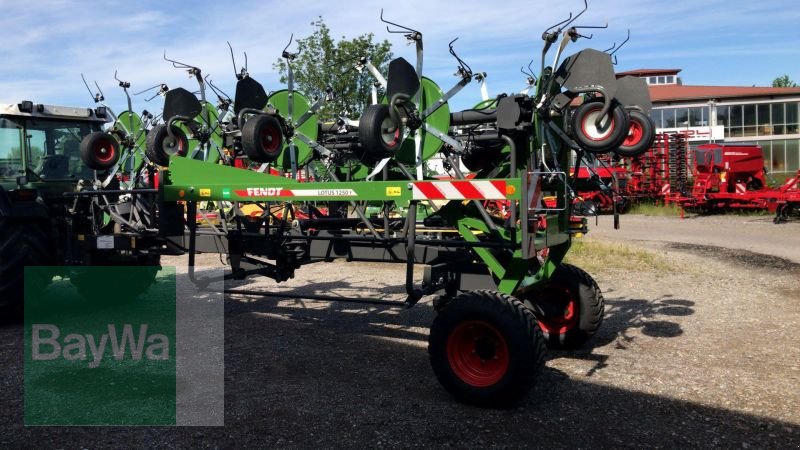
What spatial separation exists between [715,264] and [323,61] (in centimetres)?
1593

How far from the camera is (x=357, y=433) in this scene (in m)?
4.20

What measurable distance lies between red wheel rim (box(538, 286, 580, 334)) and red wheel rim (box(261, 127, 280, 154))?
9.47ft

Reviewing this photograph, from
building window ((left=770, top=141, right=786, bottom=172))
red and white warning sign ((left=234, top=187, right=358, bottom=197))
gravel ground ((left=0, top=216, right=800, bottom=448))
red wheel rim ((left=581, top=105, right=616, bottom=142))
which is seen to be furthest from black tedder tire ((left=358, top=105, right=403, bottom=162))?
building window ((left=770, top=141, right=786, bottom=172))

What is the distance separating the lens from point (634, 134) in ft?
18.1

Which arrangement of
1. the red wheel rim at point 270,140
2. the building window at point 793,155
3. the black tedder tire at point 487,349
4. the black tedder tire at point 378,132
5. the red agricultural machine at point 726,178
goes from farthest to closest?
the building window at point 793,155 → the red agricultural machine at point 726,178 → the red wheel rim at point 270,140 → the black tedder tire at point 378,132 → the black tedder tire at point 487,349

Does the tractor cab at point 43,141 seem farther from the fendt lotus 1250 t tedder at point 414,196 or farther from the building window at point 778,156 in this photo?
the building window at point 778,156

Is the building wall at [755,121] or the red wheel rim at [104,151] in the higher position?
the building wall at [755,121]

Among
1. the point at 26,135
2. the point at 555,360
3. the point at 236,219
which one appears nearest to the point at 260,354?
the point at 236,219

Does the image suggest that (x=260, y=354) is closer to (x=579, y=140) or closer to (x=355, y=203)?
→ (x=355, y=203)

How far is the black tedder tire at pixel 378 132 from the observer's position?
16.9ft

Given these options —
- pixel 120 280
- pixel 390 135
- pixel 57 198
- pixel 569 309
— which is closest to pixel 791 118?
pixel 569 309

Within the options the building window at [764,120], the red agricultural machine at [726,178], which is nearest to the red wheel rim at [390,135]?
the red agricultural machine at [726,178]

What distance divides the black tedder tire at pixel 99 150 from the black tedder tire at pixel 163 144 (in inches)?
34.2

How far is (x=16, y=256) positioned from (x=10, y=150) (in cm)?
142
